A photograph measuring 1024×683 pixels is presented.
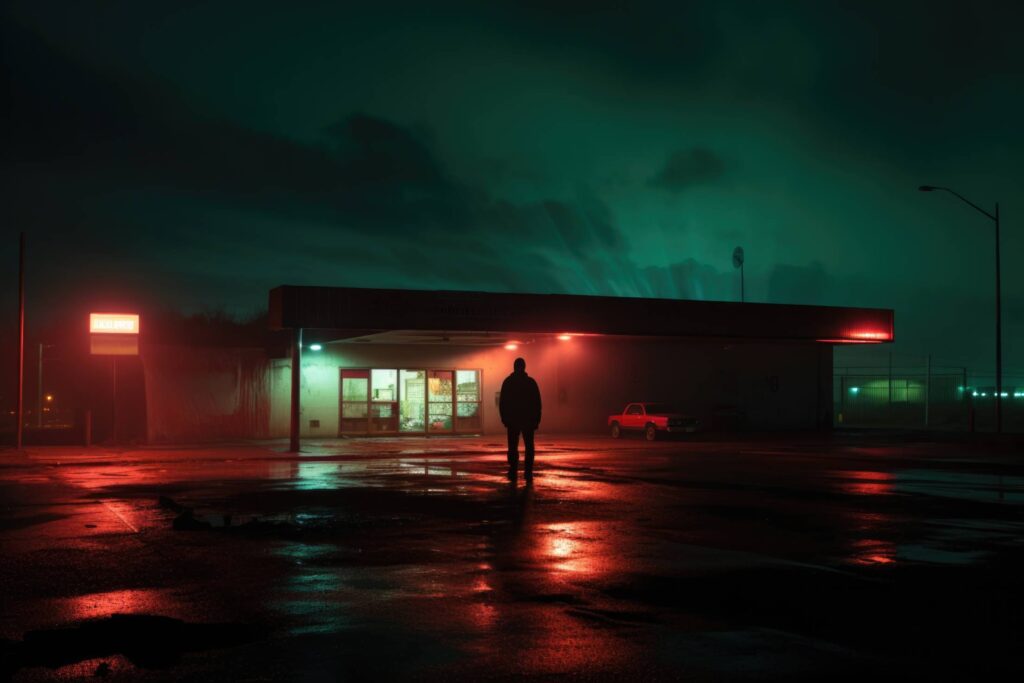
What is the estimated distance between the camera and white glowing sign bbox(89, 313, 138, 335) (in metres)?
32.3

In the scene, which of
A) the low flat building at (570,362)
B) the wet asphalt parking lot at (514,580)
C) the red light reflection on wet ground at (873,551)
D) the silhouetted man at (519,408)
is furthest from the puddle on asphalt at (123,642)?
the low flat building at (570,362)

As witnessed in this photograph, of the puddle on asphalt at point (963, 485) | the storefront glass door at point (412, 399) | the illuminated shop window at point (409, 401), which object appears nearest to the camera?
the puddle on asphalt at point (963, 485)

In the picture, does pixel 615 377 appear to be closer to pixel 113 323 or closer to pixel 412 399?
pixel 412 399

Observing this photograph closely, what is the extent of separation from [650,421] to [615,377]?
4916 millimetres

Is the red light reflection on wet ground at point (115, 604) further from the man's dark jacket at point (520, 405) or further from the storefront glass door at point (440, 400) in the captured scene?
the storefront glass door at point (440, 400)

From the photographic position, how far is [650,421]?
1452 inches

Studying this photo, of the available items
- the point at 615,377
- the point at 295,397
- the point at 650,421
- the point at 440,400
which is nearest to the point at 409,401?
the point at 440,400

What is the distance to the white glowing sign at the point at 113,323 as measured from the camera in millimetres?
32344

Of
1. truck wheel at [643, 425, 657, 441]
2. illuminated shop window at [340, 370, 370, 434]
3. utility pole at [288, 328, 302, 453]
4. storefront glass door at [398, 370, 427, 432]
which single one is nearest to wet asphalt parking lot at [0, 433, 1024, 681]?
utility pole at [288, 328, 302, 453]

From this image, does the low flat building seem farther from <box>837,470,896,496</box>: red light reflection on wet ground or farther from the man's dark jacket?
<box>837,470,896,496</box>: red light reflection on wet ground

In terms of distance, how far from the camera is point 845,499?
14.2 meters

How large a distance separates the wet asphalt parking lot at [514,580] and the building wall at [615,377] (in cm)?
2064

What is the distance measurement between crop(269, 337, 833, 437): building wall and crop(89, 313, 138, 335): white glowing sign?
583 cm

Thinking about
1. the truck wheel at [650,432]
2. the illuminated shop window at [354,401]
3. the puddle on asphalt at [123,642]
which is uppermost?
the illuminated shop window at [354,401]
